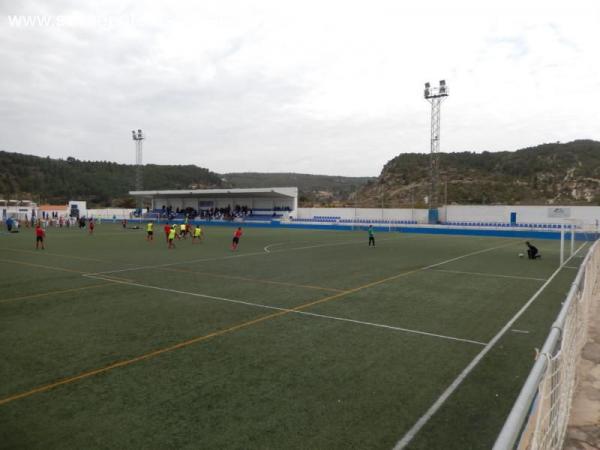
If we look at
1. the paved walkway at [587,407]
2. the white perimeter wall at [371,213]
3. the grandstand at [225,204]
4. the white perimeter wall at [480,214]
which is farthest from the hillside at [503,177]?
the paved walkway at [587,407]

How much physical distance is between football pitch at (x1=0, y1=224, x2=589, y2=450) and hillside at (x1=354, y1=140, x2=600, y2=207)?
59.7 metres

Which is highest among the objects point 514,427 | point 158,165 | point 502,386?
point 158,165

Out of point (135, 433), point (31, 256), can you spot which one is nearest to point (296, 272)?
point (135, 433)

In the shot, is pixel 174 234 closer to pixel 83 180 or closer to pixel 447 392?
pixel 447 392

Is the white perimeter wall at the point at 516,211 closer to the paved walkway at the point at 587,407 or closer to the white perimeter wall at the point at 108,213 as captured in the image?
the paved walkway at the point at 587,407

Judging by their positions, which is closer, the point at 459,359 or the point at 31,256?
the point at 459,359

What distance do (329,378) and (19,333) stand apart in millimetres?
6739

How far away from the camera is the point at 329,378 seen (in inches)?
265

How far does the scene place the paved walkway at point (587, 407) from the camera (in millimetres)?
5047

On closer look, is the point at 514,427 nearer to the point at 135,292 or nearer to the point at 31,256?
the point at 135,292

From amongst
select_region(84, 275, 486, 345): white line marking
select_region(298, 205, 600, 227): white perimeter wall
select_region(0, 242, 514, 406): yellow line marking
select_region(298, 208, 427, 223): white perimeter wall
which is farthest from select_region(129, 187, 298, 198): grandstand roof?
select_region(0, 242, 514, 406): yellow line marking

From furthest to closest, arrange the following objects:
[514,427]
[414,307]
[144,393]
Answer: [414,307] < [144,393] < [514,427]

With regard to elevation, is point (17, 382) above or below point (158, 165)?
below

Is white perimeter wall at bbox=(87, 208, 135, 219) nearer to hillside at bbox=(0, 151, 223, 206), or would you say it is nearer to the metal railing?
hillside at bbox=(0, 151, 223, 206)
